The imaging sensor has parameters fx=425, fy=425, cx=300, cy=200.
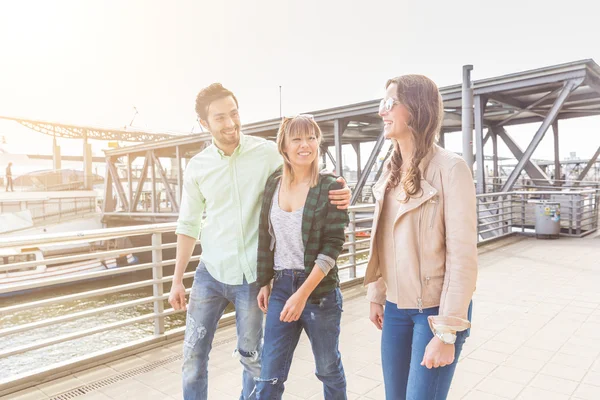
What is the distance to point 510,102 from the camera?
13766mm

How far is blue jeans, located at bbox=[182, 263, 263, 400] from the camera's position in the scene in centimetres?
221

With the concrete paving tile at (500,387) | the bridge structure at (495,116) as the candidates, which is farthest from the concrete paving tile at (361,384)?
the bridge structure at (495,116)

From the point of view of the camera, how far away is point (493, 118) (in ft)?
56.4

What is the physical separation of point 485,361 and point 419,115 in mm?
2945

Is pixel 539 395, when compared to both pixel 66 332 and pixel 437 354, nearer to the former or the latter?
pixel 437 354

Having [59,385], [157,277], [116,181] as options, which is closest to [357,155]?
[116,181]

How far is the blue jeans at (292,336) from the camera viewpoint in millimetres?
1956

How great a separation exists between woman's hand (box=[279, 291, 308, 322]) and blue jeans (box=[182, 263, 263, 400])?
325 mm

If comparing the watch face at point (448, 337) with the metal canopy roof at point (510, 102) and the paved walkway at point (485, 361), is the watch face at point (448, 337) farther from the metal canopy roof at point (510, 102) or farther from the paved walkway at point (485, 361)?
the metal canopy roof at point (510, 102)

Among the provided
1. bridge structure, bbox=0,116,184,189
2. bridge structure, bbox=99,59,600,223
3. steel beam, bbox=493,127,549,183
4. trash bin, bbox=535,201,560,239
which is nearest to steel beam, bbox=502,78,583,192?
bridge structure, bbox=99,59,600,223

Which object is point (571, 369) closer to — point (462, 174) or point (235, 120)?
point (462, 174)

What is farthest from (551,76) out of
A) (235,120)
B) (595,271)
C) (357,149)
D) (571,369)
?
(357,149)

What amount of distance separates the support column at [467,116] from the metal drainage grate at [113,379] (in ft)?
27.8

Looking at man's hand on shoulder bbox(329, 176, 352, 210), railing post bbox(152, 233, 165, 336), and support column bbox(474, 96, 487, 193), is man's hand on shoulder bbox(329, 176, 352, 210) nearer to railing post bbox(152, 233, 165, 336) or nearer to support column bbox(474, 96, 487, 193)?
railing post bbox(152, 233, 165, 336)
